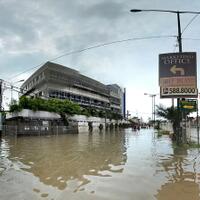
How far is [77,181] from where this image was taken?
9203mm

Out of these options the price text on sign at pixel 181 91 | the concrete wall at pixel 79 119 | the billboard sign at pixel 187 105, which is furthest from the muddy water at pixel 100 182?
the concrete wall at pixel 79 119

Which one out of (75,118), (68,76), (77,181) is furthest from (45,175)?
(68,76)

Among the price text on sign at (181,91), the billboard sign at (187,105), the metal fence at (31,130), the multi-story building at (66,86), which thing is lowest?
the metal fence at (31,130)

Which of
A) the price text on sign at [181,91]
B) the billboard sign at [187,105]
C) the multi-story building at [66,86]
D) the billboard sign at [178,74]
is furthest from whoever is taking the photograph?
the multi-story building at [66,86]

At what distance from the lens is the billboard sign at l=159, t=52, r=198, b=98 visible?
1994cm

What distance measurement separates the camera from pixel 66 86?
8238cm

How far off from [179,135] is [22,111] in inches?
1093

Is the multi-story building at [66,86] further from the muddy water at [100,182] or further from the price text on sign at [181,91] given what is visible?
the muddy water at [100,182]

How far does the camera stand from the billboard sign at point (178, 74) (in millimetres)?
19938

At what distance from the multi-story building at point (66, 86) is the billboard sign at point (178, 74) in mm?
41254

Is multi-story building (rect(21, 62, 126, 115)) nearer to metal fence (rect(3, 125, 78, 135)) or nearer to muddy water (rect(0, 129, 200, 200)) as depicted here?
metal fence (rect(3, 125, 78, 135))

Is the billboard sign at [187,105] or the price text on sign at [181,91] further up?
the price text on sign at [181,91]

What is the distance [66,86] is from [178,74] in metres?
63.8

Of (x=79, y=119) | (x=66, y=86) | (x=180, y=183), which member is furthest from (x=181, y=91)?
(x=66, y=86)
